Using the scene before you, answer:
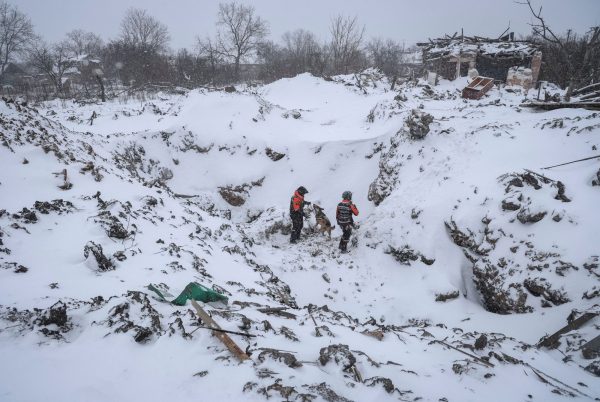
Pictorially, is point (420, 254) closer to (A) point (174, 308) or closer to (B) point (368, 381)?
(B) point (368, 381)

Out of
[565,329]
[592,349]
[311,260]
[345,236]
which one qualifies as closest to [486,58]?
[345,236]

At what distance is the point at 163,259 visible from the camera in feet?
15.5

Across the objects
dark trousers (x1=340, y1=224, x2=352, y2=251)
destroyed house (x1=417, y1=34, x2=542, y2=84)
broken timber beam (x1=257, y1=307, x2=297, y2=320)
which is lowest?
dark trousers (x1=340, y1=224, x2=352, y2=251)

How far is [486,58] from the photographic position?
61.3 feet

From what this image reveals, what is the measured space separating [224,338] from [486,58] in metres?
22.0

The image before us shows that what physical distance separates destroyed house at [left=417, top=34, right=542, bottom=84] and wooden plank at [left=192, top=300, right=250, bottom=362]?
21.1m

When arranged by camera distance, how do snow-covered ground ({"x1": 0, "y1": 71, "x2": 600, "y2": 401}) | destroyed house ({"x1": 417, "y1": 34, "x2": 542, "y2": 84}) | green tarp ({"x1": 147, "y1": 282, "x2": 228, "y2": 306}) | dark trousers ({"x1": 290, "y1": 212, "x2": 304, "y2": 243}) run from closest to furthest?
snow-covered ground ({"x1": 0, "y1": 71, "x2": 600, "y2": 401})
green tarp ({"x1": 147, "y1": 282, "x2": 228, "y2": 306})
dark trousers ({"x1": 290, "y1": 212, "x2": 304, "y2": 243})
destroyed house ({"x1": 417, "y1": 34, "x2": 542, "y2": 84})

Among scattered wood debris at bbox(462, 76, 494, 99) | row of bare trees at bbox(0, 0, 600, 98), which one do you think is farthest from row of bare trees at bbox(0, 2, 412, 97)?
scattered wood debris at bbox(462, 76, 494, 99)

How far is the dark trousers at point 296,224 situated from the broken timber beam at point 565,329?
5.24 meters

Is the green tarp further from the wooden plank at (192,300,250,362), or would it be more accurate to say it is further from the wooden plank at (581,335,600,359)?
the wooden plank at (581,335,600,359)

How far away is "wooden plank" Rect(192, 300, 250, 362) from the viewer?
8.56ft

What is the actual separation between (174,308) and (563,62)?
Result: 83.9 ft

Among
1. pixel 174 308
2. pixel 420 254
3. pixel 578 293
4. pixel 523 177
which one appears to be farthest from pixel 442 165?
pixel 174 308

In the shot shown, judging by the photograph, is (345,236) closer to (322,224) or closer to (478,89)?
(322,224)
